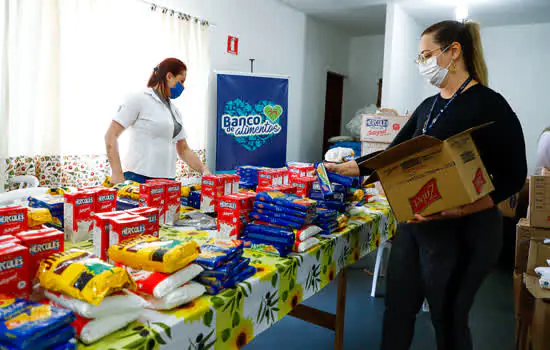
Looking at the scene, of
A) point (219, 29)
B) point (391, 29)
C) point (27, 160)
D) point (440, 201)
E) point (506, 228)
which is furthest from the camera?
point (391, 29)

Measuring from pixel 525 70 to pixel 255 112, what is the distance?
444cm

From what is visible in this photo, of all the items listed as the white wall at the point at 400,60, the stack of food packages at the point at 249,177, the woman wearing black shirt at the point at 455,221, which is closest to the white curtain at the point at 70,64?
the stack of food packages at the point at 249,177

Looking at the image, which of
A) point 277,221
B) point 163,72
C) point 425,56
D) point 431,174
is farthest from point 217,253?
point 163,72

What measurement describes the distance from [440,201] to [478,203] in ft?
0.64

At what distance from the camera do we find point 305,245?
154cm

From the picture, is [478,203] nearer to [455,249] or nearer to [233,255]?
[455,249]

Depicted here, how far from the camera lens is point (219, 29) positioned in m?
4.62

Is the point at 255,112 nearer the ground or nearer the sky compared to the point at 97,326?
nearer the sky

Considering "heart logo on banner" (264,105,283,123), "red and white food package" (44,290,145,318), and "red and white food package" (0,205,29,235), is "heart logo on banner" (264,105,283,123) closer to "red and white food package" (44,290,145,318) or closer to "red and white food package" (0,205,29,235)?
"red and white food package" (0,205,29,235)

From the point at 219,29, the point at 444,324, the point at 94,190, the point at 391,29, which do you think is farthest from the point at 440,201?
the point at 391,29

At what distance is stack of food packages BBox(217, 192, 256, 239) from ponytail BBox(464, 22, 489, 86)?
38.1 inches

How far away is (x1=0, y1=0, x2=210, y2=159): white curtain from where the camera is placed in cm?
285

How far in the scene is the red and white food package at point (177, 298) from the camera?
992mm

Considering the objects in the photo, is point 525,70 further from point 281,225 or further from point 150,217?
point 150,217
